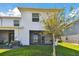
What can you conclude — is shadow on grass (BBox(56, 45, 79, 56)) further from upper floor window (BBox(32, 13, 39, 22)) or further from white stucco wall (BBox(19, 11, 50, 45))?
upper floor window (BBox(32, 13, 39, 22))

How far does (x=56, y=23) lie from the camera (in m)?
11.3

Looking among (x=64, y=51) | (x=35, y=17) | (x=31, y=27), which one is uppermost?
(x=35, y=17)

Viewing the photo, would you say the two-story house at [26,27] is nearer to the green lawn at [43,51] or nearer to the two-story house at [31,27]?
the two-story house at [31,27]

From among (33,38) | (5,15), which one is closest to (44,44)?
(33,38)

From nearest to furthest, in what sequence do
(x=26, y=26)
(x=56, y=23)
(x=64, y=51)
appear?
(x=56, y=23) → (x=64, y=51) → (x=26, y=26)

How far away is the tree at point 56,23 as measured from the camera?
11.3 metres

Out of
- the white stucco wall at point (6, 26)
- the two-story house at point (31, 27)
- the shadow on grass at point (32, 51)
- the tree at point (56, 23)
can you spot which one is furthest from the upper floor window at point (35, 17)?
the shadow on grass at point (32, 51)

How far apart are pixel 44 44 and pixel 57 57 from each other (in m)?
0.45

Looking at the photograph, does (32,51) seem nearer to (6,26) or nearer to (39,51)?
(39,51)

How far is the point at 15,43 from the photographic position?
1148 cm

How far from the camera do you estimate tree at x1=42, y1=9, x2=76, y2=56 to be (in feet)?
37.2

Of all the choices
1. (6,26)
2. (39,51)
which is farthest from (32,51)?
(6,26)

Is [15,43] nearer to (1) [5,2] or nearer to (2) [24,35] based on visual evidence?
(2) [24,35]

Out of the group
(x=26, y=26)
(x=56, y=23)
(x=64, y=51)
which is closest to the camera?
(x=56, y=23)
